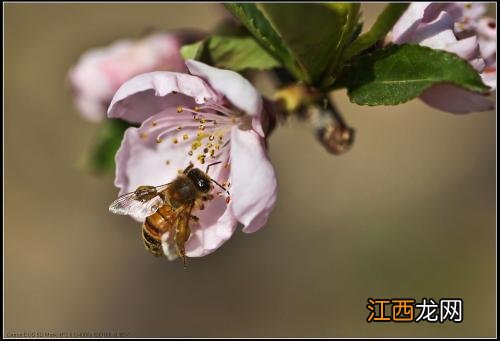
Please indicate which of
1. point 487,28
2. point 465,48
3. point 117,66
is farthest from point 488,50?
point 117,66

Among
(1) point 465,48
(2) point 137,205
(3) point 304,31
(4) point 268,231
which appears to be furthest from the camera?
(4) point 268,231

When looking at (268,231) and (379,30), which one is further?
(268,231)

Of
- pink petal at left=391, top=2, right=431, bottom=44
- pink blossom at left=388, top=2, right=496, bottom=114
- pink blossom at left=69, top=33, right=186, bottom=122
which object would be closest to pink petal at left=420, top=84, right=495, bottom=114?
pink blossom at left=388, top=2, right=496, bottom=114

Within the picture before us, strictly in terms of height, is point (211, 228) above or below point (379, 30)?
below

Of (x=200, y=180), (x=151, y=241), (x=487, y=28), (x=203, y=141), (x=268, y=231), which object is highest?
(x=268, y=231)

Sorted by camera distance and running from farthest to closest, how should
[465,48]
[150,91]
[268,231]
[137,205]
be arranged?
1. [268,231]
2. [137,205]
3. [150,91]
4. [465,48]

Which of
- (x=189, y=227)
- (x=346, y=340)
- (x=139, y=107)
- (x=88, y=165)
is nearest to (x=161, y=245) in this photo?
(x=189, y=227)

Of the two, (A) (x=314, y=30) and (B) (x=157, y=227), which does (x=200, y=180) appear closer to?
(B) (x=157, y=227)

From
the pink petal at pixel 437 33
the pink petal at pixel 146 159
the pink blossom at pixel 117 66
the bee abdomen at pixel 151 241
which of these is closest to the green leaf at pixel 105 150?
the pink blossom at pixel 117 66
